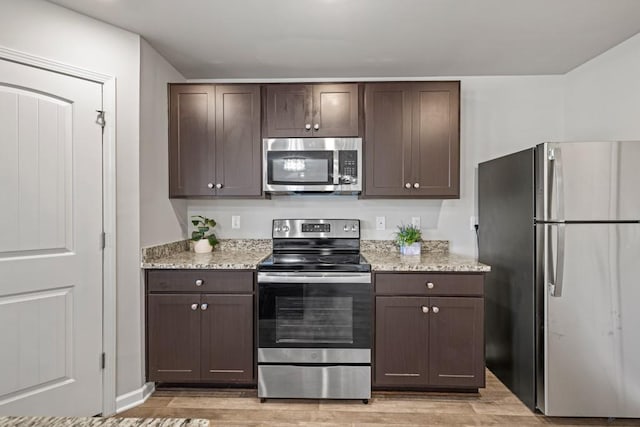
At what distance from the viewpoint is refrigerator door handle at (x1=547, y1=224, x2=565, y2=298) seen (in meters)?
2.06

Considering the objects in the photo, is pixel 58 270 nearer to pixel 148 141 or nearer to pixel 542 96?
pixel 148 141

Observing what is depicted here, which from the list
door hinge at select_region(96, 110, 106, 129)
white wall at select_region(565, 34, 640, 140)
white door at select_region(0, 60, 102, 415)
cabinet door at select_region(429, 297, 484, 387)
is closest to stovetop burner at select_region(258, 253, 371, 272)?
cabinet door at select_region(429, 297, 484, 387)

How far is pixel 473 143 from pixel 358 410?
2.29 m

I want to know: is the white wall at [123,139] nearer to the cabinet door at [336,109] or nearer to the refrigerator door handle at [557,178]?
the cabinet door at [336,109]

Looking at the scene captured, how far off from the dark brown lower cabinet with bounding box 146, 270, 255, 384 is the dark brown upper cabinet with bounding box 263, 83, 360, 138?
1145 mm

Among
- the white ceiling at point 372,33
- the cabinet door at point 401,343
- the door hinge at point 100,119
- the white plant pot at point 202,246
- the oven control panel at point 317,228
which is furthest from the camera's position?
the oven control panel at point 317,228

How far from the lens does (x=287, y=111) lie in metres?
2.68

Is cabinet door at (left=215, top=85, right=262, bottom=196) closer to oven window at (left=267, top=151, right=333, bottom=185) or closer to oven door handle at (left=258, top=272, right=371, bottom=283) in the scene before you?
oven window at (left=267, top=151, right=333, bottom=185)

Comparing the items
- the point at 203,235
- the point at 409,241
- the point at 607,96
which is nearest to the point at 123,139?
the point at 203,235

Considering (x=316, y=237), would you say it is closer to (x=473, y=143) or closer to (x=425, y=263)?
(x=425, y=263)

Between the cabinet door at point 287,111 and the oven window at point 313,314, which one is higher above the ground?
the cabinet door at point 287,111

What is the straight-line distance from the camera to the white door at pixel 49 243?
5.97ft

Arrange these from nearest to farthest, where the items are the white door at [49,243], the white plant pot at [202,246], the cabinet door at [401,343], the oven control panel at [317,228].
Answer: the white door at [49,243] → the cabinet door at [401,343] → the white plant pot at [202,246] → the oven control panel at [317,228]

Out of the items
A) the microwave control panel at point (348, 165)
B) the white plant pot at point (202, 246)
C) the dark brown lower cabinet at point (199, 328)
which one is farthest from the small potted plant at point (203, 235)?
the microwave control panel at point (348, 165)
